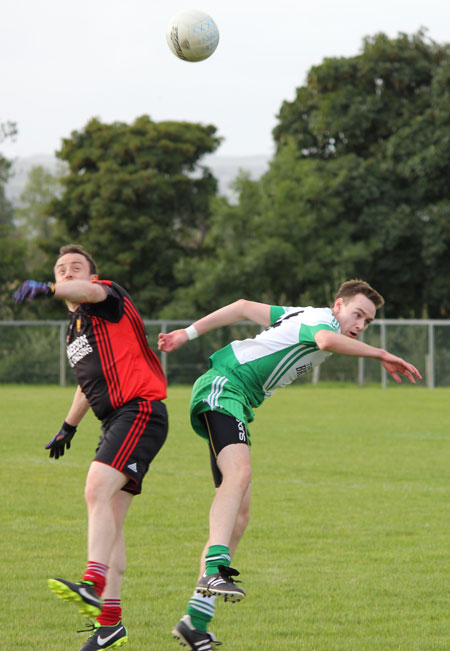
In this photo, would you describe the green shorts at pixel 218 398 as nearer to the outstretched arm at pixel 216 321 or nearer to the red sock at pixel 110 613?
the outstretched arm at pixel 216 321

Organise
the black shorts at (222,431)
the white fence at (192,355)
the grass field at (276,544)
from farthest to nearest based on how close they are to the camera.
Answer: the white fence at (192,355), the grass field at (276,544), the black shorts at (222,431)

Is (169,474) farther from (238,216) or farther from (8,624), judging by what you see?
(238,216)

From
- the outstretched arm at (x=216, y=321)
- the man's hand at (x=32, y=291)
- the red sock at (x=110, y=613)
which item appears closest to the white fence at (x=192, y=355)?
the outstretched arm at (x=216, y=321)

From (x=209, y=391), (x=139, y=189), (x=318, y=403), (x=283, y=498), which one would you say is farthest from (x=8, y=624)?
(x=139, y=189)

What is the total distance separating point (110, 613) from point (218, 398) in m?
1.29

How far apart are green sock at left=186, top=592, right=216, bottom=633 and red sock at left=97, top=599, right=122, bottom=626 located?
0.40 meters

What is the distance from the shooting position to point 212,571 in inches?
192

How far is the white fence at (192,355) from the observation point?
106 ft

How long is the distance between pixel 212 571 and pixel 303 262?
1280 inches

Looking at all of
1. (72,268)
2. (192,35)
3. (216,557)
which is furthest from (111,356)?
(192,35)

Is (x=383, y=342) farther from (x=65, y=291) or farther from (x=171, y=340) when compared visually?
(x=65, y=291)

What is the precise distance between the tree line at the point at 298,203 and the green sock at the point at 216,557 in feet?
101

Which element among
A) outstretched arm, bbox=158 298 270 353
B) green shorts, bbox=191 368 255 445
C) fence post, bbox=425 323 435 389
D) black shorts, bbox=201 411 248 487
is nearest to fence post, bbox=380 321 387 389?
fence post, bbox=425 323 435 389

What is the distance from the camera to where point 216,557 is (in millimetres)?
4922
